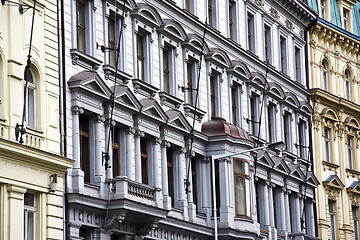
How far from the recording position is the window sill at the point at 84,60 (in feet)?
124

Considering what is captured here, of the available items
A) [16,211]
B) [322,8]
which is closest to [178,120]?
[16,211]

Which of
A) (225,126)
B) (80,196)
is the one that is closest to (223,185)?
(225,126)

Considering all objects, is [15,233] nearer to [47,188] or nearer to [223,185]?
[47,188]

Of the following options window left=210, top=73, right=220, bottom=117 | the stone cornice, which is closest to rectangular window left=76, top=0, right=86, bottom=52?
the stone cornice

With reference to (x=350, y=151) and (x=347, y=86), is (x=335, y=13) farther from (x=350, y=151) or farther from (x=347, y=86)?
(x=350, y=151)

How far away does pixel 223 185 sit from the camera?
A: 1833 inches

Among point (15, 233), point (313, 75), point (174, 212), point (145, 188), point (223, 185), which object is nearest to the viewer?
point (15, 233)

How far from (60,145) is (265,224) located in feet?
63.6

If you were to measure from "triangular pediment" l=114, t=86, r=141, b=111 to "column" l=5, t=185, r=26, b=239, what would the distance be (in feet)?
24.8

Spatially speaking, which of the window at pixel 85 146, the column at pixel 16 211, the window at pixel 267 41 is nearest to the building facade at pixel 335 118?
the window at pixel 267 41

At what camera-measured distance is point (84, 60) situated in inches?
1510

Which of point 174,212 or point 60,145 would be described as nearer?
point 60,145

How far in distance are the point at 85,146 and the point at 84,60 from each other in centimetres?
312

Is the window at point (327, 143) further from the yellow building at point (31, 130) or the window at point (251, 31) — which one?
the yellow building at point (31, 130)
